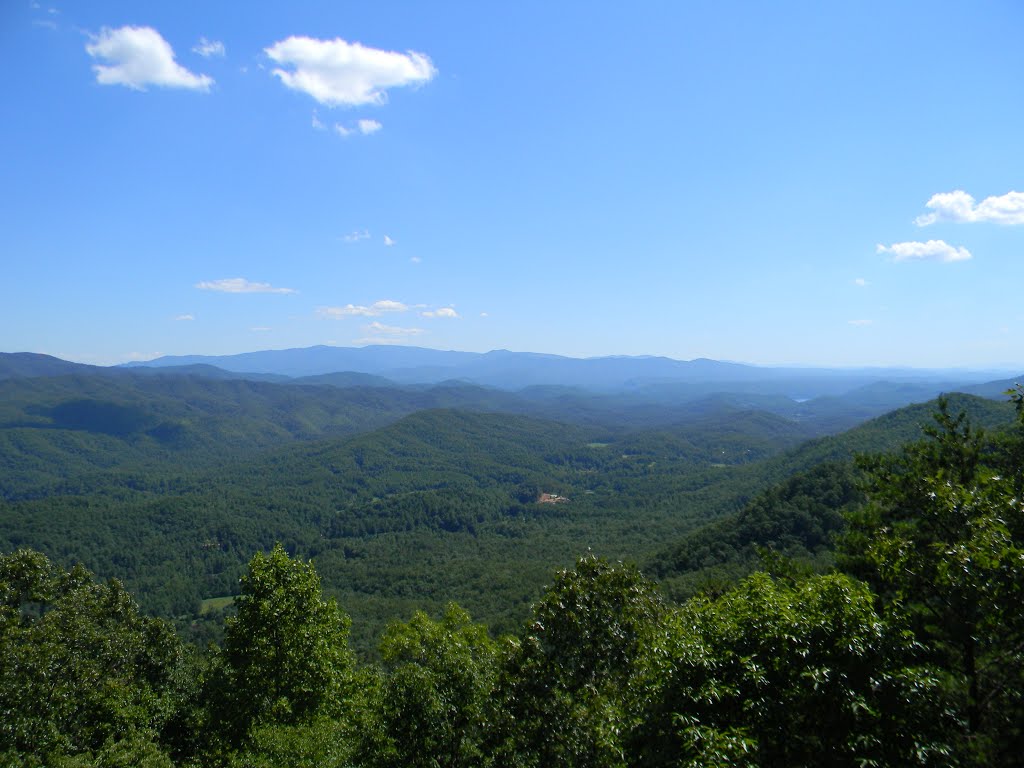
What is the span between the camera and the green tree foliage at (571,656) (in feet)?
40.5

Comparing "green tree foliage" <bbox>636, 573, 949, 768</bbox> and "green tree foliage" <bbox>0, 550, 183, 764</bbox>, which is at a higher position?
"green tree foliage" <bbox>636, 573, 949, 768</bbox>

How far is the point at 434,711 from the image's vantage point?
13.0m

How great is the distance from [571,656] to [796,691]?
6.94 metres

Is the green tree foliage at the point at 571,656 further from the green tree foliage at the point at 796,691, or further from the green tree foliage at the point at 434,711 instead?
the green tree foliage at the point at 796,691

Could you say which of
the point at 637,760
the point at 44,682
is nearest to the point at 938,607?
the point at 637,760

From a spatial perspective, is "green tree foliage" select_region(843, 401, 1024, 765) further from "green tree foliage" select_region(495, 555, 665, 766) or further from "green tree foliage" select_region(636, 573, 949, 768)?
"green tree foliage" select_region(495, 555, 665, 766)

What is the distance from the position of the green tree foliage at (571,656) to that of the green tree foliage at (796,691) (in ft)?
10.2

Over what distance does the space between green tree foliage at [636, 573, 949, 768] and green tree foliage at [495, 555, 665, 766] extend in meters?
3.12

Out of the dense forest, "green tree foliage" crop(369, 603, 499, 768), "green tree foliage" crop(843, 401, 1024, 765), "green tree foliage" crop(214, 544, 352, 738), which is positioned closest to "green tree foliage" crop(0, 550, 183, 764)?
the dense forest

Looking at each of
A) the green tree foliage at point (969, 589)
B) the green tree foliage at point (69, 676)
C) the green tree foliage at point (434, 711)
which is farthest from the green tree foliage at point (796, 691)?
the green tree foliage at point (69, 676)

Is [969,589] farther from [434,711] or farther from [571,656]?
[434,711]

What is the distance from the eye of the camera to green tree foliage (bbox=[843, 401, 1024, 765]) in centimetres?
735

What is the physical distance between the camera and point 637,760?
904cm

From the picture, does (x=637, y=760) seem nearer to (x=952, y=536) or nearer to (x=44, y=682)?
(x=952, y=536)
